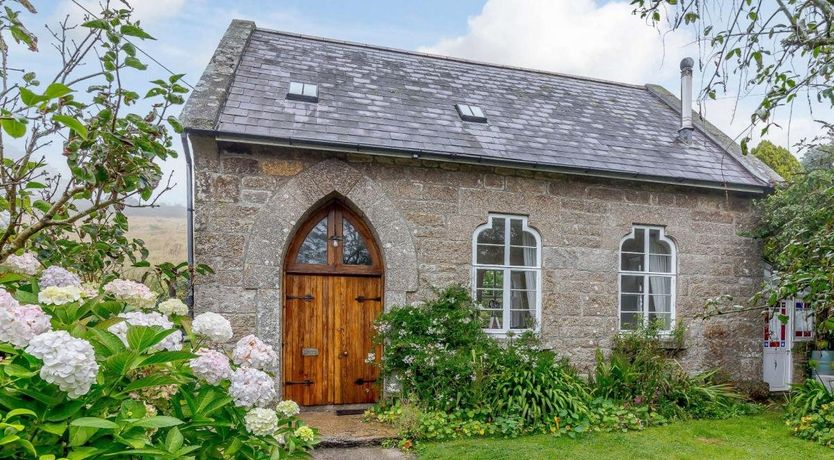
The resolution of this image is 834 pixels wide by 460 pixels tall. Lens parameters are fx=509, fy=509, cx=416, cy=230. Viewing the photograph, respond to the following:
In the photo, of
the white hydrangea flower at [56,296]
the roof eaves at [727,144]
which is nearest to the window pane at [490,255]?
the roof eaves at [727,144]

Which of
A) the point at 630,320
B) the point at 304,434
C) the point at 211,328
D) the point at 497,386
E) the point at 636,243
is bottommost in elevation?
the point at 497,386

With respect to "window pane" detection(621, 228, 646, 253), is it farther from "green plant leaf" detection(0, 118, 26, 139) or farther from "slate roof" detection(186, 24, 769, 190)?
"green plant leaf" detection(0, 118, 26, 139)

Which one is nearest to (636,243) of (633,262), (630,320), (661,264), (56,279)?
(633,262)

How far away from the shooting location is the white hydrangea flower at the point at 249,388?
6.91 ft

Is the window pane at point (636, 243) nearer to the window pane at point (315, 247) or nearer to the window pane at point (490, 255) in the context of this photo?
the window pane at point (490, 255)

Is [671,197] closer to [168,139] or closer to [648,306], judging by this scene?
[648,306]

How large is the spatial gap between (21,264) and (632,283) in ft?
25.5

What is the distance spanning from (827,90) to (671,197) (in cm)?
543

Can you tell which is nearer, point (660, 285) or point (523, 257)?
point (523, 257)

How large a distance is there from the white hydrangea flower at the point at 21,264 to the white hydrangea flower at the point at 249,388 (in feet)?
3.65

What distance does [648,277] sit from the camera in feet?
26.3

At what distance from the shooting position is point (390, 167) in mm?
6922

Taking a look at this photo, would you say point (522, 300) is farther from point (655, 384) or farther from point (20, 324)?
point (20, 324)

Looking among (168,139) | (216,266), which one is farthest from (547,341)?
(168,139)
